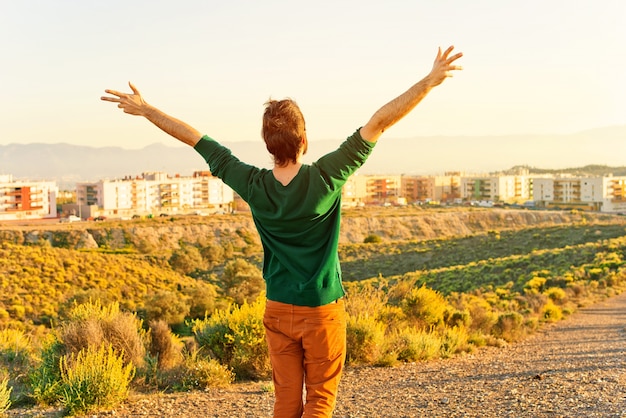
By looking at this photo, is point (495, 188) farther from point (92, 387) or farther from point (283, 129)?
point (283, 129)

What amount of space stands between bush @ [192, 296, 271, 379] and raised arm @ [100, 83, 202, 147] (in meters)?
4.72

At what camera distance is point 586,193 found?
122688 mm

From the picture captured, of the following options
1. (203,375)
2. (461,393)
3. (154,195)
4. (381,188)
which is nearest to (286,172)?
(461,393)

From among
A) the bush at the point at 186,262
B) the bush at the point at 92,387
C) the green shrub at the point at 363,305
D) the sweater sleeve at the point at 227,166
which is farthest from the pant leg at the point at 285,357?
the bush at the point at 186,262

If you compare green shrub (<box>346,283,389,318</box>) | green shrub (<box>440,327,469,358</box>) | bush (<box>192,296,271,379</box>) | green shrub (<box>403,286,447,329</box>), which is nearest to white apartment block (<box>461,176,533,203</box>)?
green shrub (<box>403,286,447,329</box>)

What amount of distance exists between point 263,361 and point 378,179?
150m

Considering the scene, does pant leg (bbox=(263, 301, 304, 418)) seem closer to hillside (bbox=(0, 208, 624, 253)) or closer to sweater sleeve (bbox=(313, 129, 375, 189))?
sweater sleeve (bbox=(313, 129, 375, 189))

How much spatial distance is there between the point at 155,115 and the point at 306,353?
4.52 ft

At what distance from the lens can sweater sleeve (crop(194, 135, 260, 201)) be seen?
295 cm

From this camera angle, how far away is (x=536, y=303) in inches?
639

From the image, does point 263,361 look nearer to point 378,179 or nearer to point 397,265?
point 397,265

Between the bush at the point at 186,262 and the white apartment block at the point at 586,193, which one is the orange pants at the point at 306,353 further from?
the white apartment block at the point at 586,193

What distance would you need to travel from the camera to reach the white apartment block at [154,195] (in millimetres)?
113938

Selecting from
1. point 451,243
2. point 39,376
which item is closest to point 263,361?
point 39,376
